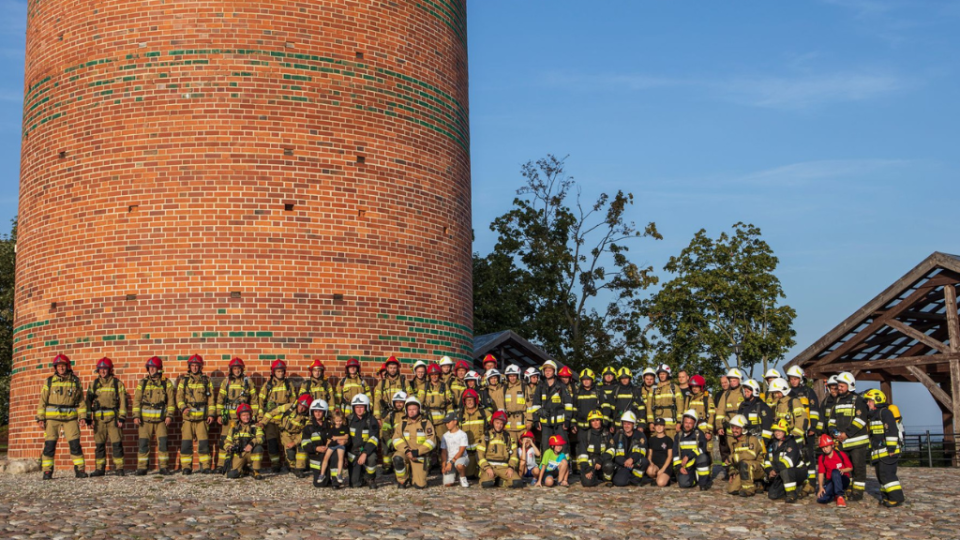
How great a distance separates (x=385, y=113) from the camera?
17016 millimetres

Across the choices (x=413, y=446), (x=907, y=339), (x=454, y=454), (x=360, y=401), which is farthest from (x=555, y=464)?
(x=907, y=339)

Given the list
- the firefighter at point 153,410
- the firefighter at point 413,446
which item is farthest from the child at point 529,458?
the firefighter at point 153,410

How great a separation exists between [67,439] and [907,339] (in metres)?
19.9

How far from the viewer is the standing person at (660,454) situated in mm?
14386

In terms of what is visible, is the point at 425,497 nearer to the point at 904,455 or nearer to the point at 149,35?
the point at 149,35

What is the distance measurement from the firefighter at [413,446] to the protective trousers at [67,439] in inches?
189

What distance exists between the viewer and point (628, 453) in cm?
1441

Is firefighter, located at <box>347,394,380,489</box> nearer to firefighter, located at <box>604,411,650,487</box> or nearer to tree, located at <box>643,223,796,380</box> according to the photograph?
firefighter, located at <box>604,411,650,487</box>

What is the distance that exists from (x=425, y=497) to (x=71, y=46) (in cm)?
1021

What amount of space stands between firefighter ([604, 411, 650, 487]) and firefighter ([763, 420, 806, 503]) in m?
1.89

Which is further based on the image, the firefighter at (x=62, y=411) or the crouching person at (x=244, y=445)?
the firefighter at (x=62, y=411)

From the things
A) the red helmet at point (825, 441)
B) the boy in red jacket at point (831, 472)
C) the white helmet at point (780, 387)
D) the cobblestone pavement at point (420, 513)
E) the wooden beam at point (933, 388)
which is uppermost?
the wooden beam at point (933, 388)

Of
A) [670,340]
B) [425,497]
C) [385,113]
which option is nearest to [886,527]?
[425,497]

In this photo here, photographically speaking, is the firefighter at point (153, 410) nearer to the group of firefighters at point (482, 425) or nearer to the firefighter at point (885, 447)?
the group of firefighters at point (482, 425)
